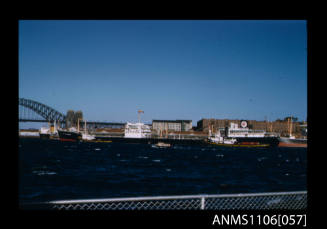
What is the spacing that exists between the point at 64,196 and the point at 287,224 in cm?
1452

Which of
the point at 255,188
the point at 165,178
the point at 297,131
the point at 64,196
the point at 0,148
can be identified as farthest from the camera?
the point at 297,131

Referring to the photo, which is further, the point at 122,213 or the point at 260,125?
the point at 260,125

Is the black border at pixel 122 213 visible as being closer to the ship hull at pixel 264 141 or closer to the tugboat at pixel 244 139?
the ship hull at pixel 264 141

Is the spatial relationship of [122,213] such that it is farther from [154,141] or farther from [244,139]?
[154,141]

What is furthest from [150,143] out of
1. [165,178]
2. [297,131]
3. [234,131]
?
[297,131]

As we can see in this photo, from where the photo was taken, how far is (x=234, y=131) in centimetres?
9444

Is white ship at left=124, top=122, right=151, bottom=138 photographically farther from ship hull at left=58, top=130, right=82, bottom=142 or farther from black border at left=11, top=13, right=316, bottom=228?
black border at left=11, top=13, right=316, bottom=228

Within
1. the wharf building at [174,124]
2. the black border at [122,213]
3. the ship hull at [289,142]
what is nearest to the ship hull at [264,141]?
the ship hull at [289,142]

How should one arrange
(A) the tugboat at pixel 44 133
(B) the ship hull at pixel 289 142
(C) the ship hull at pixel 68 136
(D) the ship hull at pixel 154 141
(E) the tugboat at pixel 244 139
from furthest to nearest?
1. (A) the tugboat at pixel 44 133
2. (C) the ship hull at pixel 68 136
3. (D) the ship hull at pixel 154 141
4. (B) the ship hull at pixel 289 142
5. (E) the tugboat at pixel 244 139

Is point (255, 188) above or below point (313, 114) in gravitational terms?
below

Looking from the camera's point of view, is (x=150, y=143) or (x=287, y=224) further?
(x=150, y=143)

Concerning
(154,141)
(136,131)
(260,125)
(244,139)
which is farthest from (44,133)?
(260,125)

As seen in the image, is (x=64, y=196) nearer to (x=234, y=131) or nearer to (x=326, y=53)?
(x=326, y=53)
